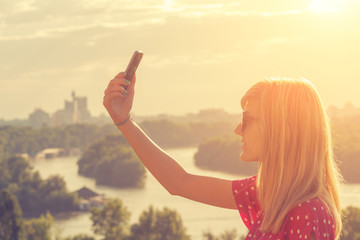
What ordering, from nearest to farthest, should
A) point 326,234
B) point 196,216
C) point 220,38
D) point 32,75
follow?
point 326,234 → point 196,216 → point 220,38 → point 32,75

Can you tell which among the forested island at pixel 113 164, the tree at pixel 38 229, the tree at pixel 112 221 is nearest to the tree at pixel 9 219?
the tree at pixel 38 229

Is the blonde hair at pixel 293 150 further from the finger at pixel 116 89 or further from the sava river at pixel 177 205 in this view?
the sava river at pixel 177 205

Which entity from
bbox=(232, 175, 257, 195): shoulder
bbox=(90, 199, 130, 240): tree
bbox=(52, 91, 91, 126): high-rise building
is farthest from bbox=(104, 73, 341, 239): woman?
bbox=(52, 91, 91, 126): high-rise building

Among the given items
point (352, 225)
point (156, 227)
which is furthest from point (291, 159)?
point (156, 227)

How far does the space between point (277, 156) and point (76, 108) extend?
47407 mm

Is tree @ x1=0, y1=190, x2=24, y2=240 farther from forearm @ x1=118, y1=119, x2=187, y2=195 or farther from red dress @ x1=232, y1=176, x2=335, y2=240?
red dress @ x1=232, y1=176, x2=335, y2=240

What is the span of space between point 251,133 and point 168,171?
20cm

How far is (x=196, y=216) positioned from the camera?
2548cm

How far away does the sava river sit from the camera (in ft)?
74.0

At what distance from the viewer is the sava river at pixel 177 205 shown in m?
22.6

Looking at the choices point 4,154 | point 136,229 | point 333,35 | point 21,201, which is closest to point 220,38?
point 333,35

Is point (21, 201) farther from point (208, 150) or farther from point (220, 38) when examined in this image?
point (220, 38)

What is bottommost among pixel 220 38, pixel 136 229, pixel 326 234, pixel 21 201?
pixel 326 234

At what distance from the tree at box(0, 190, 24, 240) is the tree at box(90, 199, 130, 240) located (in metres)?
1.72
